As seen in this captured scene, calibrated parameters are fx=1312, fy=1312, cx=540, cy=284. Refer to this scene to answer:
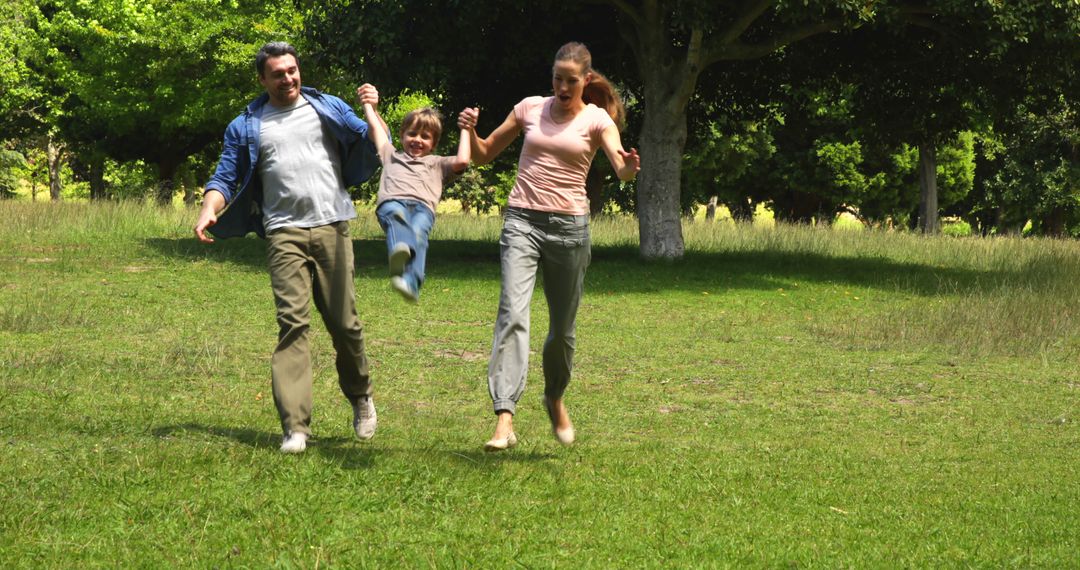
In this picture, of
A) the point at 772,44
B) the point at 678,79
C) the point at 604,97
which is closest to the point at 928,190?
the point at 772,44

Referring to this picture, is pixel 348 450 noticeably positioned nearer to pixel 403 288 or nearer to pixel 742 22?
pixel 403 288

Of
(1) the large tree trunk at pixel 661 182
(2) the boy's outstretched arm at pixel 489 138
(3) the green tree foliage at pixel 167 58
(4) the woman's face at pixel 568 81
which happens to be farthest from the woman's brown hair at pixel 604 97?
(3) the green tree foliage at pixel 167 58

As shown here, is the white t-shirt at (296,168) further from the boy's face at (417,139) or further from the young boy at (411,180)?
the boy's face at (417,139)

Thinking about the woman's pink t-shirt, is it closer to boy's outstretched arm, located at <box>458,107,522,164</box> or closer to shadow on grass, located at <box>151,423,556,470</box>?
boy's outstretched arm, located at <box>458,107,522,164</box>

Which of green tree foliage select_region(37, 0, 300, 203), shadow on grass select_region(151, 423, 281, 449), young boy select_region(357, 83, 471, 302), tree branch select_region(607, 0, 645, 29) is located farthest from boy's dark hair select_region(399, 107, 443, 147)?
green tree foliage select_region(37, 0, 300, 203)

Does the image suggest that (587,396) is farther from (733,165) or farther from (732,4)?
(733,165)

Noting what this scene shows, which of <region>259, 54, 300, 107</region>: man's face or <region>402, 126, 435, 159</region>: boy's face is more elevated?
<region>259, 54, 300, 107</region>: man's face

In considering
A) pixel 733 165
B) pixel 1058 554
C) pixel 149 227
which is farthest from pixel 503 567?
pixel 733 165

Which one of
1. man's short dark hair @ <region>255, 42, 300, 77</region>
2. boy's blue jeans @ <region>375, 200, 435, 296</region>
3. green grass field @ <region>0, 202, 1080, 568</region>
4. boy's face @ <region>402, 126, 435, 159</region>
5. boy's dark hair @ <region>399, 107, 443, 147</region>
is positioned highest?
man's short dark hair @ <region>255, 42, 300, 77</region>

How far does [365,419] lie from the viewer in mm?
7219

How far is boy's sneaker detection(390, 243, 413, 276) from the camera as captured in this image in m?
6.54

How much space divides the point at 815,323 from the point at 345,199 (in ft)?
33.6

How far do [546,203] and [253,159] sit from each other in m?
1.52

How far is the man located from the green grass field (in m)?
0.51
